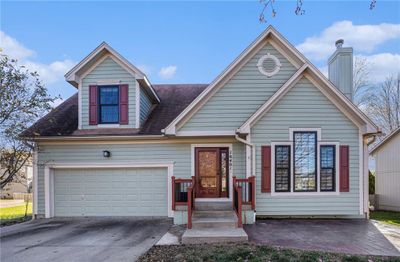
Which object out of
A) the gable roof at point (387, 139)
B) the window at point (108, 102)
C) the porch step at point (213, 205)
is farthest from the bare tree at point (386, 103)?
the window at point (108, 102)

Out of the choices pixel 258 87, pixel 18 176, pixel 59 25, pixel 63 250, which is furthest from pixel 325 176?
pixel 59 25

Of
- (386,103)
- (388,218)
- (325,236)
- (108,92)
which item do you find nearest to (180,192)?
(325,236)

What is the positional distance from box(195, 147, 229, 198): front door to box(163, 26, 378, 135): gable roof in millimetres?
1363

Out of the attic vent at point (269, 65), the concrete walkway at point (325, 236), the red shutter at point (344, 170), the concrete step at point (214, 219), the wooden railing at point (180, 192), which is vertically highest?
the attic vent at point (269, 65)

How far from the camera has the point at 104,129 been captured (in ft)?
32.6

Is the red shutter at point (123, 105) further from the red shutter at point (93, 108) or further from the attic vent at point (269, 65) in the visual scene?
the attic vent at point (269, 65)

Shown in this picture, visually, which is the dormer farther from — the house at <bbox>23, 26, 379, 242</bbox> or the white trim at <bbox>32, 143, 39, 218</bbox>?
the white trim at <bbox>32, 143, 39, 218</bbox>

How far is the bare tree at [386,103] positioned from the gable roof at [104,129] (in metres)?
22.6

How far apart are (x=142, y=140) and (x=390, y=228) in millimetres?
8157

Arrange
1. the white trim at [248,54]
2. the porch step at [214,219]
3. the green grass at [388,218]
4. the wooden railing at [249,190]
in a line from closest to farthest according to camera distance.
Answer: the porch step at [214,219]
the wooden railing at [249,190]
the white trim at [248,54]
the green grass at [388,218]

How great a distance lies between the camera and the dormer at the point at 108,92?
32.7 ft

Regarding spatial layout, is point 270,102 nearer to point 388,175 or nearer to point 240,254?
point 240,254

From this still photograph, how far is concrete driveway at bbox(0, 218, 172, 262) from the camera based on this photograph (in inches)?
231

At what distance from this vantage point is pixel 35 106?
8.77 m
